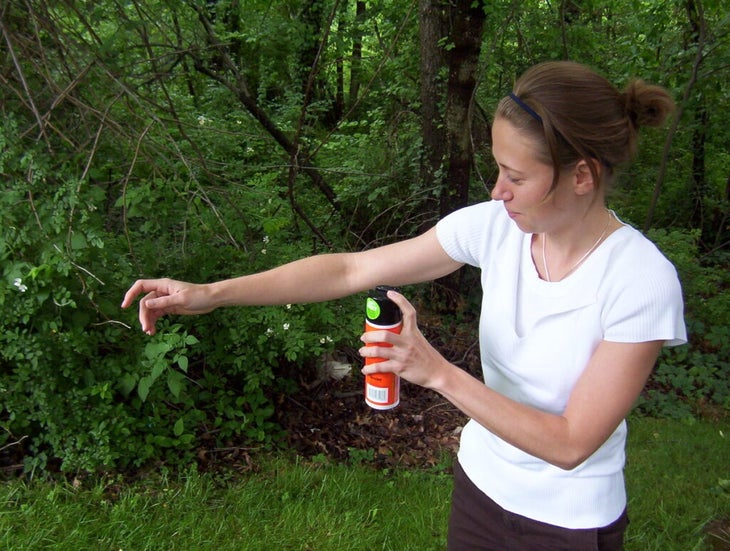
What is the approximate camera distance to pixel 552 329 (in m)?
1.61

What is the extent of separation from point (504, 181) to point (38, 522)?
2795mm

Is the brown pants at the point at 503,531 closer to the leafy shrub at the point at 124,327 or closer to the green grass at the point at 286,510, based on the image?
the green grass at the point at 286,510

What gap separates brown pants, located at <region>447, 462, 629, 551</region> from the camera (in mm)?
1719

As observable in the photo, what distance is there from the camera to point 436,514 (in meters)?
3.46

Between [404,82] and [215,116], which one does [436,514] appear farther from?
[404,82]

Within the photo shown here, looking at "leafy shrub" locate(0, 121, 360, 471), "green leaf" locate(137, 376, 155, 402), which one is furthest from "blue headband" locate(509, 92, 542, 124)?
"green leaf" locate(137, 376, 155, 402)

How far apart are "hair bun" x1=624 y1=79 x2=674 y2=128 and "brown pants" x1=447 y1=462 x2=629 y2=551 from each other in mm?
1134

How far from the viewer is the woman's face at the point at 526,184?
156 cm

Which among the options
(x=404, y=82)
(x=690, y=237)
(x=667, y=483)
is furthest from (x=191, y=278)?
(x=690, y=237)

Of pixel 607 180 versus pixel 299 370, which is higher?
pixel 607 180

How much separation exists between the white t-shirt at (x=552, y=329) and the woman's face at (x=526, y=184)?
0.46ft

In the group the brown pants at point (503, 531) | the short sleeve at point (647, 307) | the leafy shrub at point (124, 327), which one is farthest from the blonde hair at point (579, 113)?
the leafy shrub at point (124, 327)

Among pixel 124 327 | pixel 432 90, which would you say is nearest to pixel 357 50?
pixel 432 90

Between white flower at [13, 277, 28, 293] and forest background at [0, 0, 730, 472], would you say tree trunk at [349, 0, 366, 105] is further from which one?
white flower at [13, 277, 28, 293]
